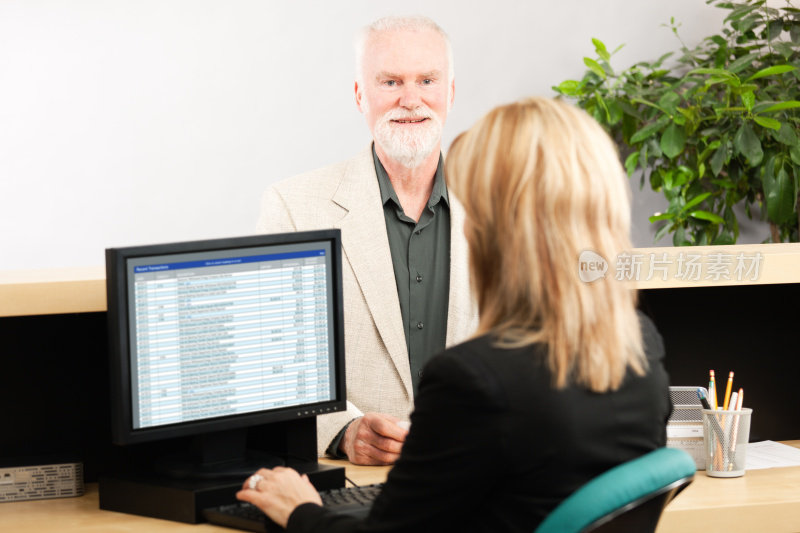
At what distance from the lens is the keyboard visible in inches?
56.5

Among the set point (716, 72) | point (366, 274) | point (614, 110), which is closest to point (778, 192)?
point (716, 72)

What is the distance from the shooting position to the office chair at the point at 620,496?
3.48ft

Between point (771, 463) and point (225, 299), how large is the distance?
1165mm

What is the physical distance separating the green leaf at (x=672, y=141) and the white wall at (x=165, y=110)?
3.38 feet

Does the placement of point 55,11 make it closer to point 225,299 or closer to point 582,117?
point 225,299

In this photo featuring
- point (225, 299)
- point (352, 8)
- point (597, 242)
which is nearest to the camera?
point (597, 242)

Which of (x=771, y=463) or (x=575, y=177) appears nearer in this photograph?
(x=575, y=177)

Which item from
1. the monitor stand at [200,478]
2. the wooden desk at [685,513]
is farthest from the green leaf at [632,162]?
the monitor stand at [200,478]

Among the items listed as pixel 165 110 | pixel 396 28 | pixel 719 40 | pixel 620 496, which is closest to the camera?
pixel 620 496

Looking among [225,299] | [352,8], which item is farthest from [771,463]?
[352,8]

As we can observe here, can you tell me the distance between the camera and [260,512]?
4.79 ft

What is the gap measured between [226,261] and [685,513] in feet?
2.88

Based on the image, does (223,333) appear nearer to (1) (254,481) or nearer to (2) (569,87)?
(1) (254,481)

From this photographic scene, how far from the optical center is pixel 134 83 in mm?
4352
